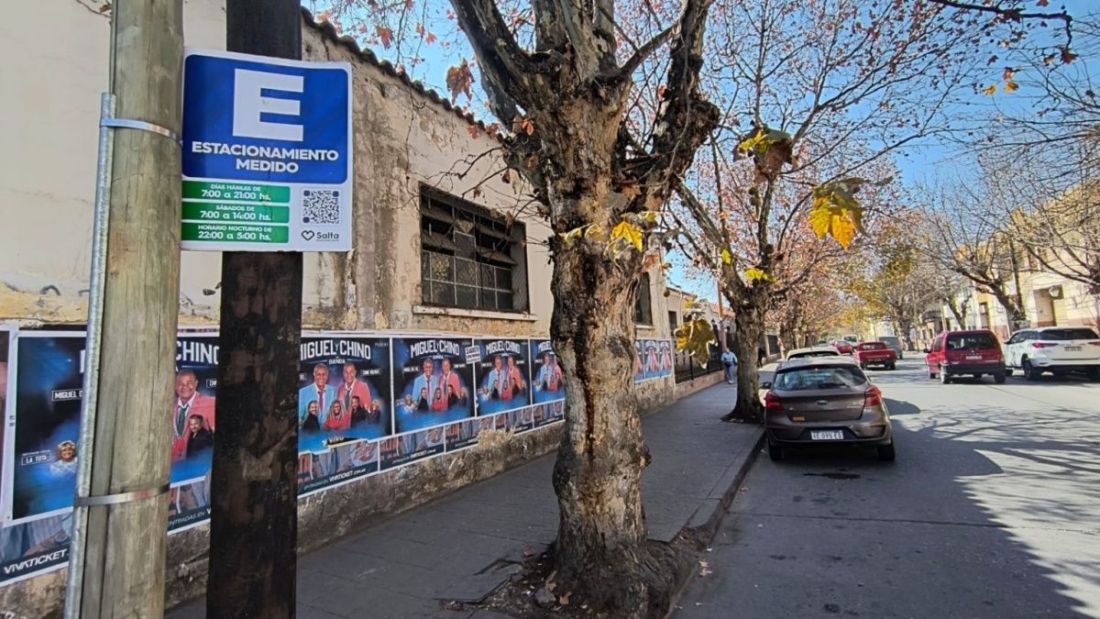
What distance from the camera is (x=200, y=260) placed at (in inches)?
165

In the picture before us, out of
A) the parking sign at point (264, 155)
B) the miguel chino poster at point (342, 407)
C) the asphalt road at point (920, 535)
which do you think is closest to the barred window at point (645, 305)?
the asphalt road at point (920, 535)

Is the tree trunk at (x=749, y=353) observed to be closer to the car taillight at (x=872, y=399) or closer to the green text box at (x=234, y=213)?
the car taillight at (x=872, y=399)

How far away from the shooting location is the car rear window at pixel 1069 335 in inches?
641

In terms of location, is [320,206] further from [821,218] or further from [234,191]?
[821,218]

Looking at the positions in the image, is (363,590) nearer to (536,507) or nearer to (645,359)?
(536,507)

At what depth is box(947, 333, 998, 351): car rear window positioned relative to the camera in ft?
57.3

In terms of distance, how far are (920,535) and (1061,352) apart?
54.1 ft

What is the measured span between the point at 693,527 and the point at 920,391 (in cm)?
1510

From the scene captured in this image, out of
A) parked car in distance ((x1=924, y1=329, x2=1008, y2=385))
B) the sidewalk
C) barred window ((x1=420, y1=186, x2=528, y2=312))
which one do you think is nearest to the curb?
the sidewalk

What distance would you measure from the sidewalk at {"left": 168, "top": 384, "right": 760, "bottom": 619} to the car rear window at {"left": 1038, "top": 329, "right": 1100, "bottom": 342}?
15.2 m

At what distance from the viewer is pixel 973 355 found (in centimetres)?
1745

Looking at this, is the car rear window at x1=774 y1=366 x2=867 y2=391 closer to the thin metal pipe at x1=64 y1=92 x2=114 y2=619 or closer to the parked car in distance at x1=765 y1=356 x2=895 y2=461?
the parked car in distance at x1=765 y1=356 x2=895 y2=461

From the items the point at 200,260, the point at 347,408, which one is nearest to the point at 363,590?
the point at 347,408

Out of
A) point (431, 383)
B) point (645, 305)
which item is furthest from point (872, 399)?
point (645, 305)
